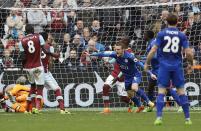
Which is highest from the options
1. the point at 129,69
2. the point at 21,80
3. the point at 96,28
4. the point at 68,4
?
the point at 68,4

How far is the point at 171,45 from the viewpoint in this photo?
14.0m

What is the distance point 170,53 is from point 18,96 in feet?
23.9

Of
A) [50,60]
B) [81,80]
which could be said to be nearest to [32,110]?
[50,60]

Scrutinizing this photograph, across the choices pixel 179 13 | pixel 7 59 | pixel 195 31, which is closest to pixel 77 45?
pixel 7 59

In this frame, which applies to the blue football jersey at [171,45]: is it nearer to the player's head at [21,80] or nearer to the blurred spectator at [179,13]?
the player's head at [21,80]

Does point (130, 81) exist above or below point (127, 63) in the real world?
below

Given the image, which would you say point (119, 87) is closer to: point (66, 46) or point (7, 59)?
point (66, 46)

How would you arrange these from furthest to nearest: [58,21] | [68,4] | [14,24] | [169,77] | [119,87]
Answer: [58,21], [14,24], [68,4], [119,87], [169,77]

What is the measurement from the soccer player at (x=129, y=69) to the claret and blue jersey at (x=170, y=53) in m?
4.61

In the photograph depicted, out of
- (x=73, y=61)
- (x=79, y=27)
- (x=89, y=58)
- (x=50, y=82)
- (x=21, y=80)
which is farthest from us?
(x=79, y=27)

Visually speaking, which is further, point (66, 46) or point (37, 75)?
point (66, 46)

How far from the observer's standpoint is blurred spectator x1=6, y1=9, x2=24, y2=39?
22984 millimetres

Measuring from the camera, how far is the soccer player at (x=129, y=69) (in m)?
18.9

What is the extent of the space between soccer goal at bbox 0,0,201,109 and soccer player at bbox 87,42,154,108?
2.26 meters
